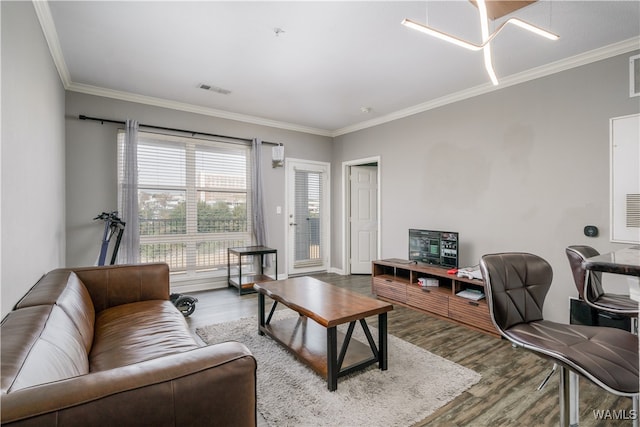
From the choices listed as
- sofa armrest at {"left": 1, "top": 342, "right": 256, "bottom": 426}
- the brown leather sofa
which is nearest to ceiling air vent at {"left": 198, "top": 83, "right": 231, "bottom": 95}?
the brown leather sofa

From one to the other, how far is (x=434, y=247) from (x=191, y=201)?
3.40 meters

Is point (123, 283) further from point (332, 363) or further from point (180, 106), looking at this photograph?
point (180, 106)

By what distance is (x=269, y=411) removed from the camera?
1804 millimetres

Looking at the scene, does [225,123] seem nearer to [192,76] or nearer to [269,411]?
[192,76]

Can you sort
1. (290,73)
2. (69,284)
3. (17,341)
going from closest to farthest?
(17,341), (69,284), (290,73)

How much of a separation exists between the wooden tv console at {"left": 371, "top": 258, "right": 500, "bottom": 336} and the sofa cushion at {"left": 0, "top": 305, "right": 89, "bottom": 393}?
3.05 meters

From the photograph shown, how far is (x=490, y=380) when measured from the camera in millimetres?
2131

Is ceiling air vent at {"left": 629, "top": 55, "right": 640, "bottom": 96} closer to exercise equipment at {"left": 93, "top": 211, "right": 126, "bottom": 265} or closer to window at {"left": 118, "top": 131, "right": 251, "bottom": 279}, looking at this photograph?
window at {"left": 118, "top": 131, "right": 251, "bottom": 279}

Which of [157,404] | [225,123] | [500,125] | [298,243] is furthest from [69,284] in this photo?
[500,125]

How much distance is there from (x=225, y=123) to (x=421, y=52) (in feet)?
9.90

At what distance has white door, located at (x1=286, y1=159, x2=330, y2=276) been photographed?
5426 millimetres

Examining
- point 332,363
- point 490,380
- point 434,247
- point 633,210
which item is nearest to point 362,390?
point 332,363

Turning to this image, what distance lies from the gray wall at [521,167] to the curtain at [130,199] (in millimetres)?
3594

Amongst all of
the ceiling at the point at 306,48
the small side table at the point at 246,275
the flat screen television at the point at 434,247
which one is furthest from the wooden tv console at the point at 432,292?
the ceiling at the point at 306,48
